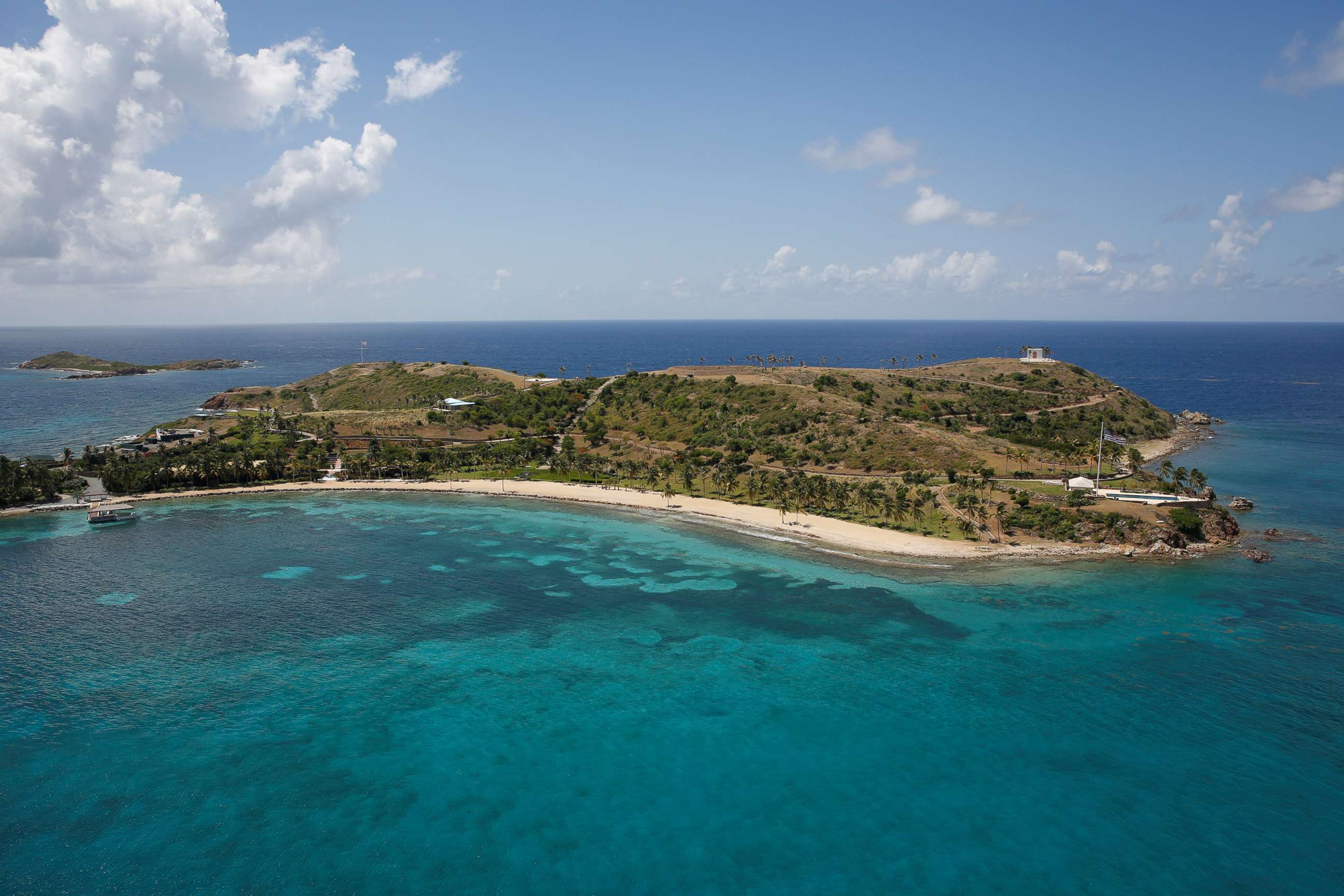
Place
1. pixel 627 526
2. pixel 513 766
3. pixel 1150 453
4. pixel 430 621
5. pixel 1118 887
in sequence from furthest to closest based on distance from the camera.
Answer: pixel 1150 453 → pixel 627 526 → pixel 430 621 → pixel 513 766 → pixel 1118 887

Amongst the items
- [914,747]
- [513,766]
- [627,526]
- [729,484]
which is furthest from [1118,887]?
[729,484]

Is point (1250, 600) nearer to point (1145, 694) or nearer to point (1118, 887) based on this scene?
point (1145, 694)

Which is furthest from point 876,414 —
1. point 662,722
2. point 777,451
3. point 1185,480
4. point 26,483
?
point 26,483

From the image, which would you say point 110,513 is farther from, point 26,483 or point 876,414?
point 876,414

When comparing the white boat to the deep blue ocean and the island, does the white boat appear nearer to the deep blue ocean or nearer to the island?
the island

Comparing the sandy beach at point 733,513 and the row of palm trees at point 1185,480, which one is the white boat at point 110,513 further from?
the row of palm trees at point 1185,480

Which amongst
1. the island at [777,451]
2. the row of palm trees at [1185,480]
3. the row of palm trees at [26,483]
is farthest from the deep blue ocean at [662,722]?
the row of palm trees at [26,483]

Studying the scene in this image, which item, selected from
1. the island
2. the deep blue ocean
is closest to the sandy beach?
the island

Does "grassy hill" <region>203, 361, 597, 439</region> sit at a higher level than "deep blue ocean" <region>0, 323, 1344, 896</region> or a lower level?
higher
